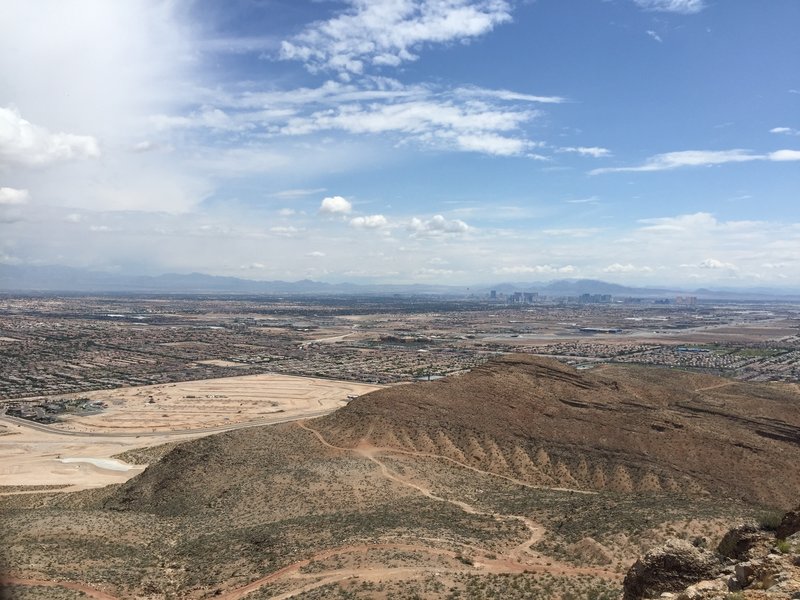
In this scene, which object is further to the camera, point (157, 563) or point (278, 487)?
point (278, 487)

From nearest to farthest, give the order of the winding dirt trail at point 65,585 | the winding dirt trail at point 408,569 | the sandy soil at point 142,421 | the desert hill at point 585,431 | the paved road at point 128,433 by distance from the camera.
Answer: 1. the winding dirt trail at point 65,585
2. the winding dirt trail at point 408,569
3. the desert hill at point 585,431
4. the sandy soil at point 142,421
5. the paved road at point 128,433

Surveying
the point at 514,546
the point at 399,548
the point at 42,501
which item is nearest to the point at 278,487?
the point at 399,548

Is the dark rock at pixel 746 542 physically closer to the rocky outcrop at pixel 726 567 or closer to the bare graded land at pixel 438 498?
the rocky outcrop at pixel 726 567

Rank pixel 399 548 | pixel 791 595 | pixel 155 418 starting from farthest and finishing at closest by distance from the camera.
Result: pixel 155 418 < pixel 399 548 < pixel 791 595

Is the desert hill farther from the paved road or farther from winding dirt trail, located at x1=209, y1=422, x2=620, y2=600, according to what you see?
the paved road

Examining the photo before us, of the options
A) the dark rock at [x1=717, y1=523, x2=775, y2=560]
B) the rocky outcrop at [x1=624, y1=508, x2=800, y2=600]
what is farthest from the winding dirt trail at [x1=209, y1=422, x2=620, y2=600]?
the rocky outcrop at [x1=624, y1=508, x2=800, y2=600]

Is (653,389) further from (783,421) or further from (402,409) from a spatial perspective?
(402,409)

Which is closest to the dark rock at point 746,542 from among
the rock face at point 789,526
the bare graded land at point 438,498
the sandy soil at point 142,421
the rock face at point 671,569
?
the rock face at point 789,526


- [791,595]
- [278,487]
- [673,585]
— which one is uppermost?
[791,595]
